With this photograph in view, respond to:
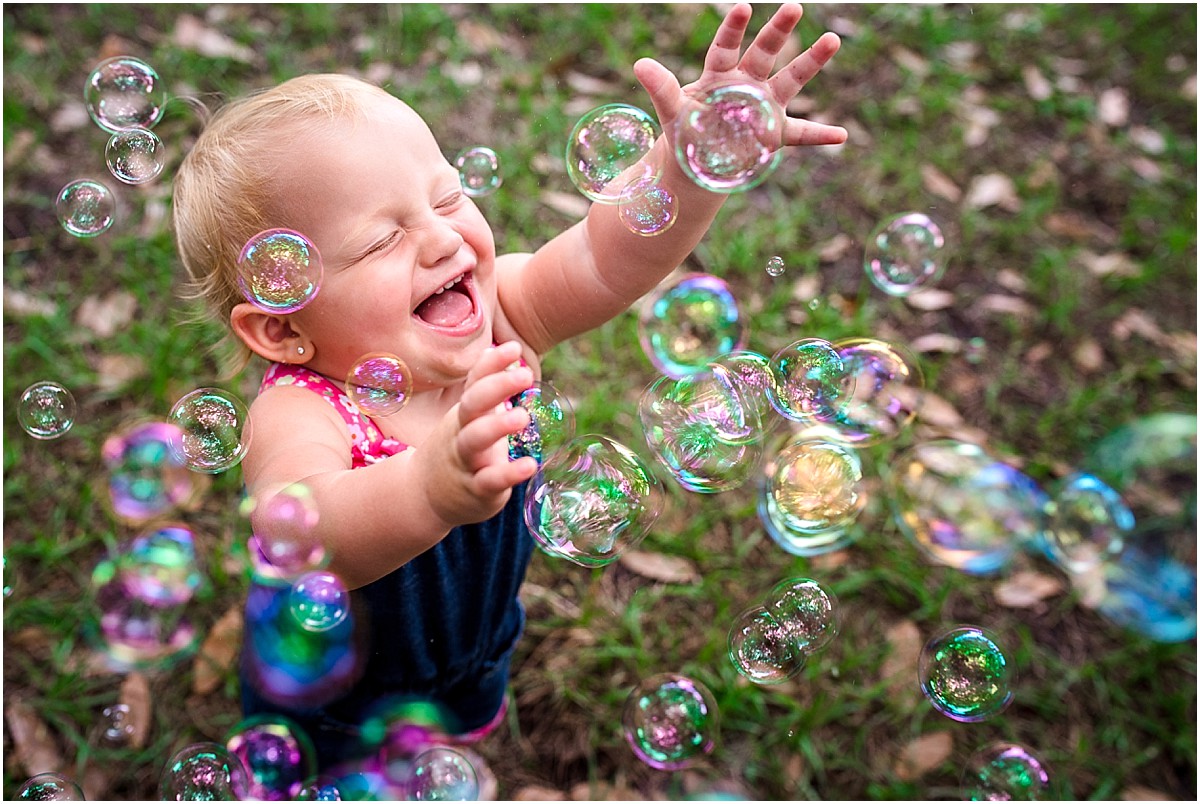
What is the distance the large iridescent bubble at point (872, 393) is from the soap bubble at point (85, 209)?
4.62ft

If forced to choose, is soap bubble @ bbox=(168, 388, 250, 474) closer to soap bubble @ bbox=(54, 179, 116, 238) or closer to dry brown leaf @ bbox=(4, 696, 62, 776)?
soap bubble @ bbox=(54, 179, 116, 238)

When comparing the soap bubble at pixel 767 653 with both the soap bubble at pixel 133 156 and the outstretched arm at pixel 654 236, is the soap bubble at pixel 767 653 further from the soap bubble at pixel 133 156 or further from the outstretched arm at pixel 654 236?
the soap bubble at pixel 133 156

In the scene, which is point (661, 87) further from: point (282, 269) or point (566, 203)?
point (566, 203)

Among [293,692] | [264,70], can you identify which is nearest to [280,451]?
[293,692]

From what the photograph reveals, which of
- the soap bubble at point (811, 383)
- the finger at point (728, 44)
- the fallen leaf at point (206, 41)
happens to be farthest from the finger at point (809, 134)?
the fallen leaf at point (206, 41)

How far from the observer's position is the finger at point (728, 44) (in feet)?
4.51

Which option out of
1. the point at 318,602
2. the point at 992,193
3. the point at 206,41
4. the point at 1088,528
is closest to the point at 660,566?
the point at 1088,528

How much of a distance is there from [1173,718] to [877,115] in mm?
2126

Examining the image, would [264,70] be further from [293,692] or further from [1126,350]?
[1126,350]

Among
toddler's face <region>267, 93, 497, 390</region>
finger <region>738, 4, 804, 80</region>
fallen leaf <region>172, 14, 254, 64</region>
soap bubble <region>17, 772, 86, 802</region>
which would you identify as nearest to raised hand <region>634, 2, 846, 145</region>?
finger <region>738, 4, 804, 80</region>

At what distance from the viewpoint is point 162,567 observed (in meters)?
1.94

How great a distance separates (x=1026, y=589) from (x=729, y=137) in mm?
1632

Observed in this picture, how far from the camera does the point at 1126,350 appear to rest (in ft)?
9.89

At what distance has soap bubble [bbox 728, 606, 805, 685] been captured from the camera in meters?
1.73
